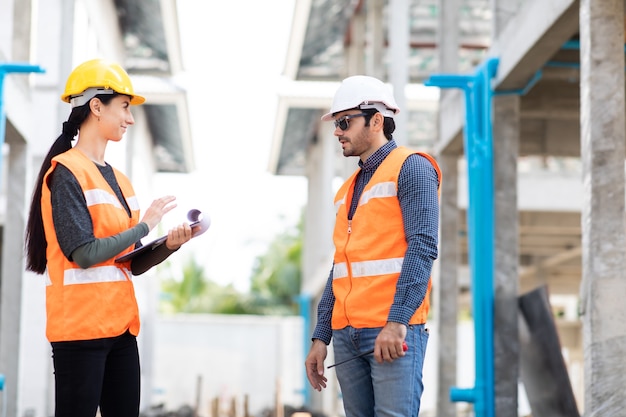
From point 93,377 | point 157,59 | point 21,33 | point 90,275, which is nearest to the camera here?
point 93,377

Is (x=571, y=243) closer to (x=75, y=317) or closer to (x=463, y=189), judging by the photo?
(x=463, y=189)

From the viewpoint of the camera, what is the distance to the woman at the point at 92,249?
151 inches

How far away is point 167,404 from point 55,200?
91.1 feet

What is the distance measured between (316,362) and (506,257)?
5097mm

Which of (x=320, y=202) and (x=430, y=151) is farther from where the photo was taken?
(x=320, y=202)

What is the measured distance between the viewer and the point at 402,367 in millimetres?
3893

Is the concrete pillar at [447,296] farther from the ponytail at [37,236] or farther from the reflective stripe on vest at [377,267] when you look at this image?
the ponytail at [37,236]

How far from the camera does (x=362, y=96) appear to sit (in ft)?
14.0

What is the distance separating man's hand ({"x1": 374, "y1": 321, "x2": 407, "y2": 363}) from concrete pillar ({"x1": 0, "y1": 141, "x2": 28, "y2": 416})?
7.94 m

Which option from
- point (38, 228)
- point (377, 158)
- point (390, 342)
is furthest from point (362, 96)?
point (38, 228)

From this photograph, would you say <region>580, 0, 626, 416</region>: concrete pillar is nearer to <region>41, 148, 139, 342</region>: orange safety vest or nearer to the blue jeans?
the blue jeans

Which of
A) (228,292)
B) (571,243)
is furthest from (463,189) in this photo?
(228,292)

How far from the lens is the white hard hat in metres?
4.28

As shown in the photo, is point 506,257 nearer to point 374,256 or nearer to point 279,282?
point 374,256
